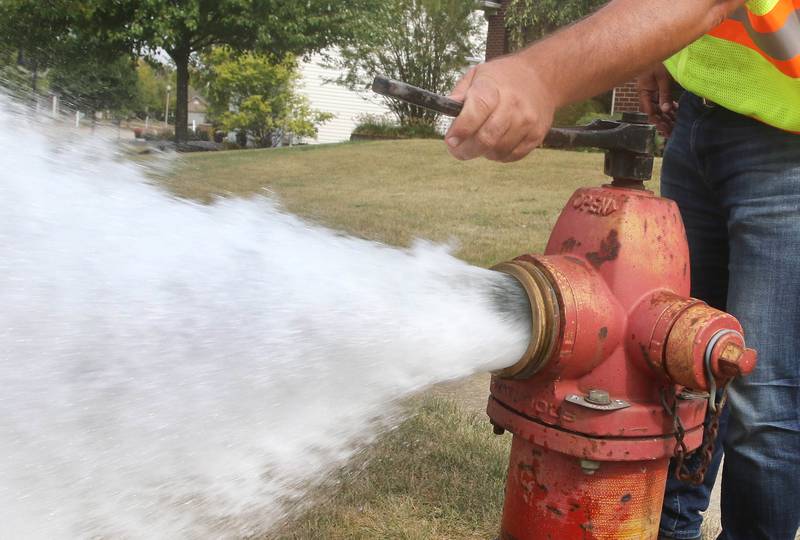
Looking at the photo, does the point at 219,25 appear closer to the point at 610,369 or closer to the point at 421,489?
the point at 421,489

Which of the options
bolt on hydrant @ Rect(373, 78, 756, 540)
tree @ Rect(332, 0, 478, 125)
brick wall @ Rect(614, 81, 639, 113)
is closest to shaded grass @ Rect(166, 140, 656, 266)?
brick wall @ Rect(614, 81, 639, 113)

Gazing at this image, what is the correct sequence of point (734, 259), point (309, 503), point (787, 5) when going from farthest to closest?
point (309, 503)
point (734, 259)
point (787, 5)

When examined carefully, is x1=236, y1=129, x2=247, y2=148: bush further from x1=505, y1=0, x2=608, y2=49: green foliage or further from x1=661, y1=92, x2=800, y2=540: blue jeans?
x1=661, y1=92, x2=800, y2=540: blue jeans

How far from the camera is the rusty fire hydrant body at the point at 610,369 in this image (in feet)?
3.95

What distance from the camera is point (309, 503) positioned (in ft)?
7.34

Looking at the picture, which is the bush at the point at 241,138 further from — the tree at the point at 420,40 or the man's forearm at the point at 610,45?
the man's forearm at the point at 610,45

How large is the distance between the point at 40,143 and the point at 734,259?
54.4 inches

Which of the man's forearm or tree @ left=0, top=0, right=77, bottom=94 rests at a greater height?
tree @ left=0, top=0, right=77, bottom=94

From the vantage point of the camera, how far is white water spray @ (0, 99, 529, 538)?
0.87 meters

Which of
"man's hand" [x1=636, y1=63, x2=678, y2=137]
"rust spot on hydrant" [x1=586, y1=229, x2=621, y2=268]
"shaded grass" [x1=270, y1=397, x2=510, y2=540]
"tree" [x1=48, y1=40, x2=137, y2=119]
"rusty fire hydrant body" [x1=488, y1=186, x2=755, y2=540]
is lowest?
"shaded grass" [x1=270, y1=397, x2=510, y2=540]

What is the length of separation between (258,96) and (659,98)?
70.9ft

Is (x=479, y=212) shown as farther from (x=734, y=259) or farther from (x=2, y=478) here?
(x=2, y=478)

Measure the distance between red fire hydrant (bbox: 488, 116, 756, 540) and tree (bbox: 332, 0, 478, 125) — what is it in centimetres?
1947

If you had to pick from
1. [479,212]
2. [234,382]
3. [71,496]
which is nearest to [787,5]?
[234,382]
